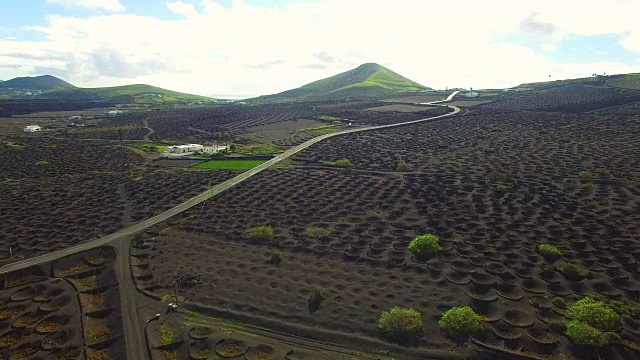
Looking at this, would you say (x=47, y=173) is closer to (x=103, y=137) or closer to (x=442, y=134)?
(x=103, y=137)

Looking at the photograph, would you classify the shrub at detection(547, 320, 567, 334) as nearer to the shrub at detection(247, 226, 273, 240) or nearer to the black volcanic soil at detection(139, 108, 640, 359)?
the black volcanic soil at detection(139, 108, 640, 359)

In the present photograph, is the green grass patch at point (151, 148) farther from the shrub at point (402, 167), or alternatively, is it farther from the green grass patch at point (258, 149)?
the shrub at point (402, 167)

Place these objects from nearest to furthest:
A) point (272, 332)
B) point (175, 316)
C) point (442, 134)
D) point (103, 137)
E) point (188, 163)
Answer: point (272, 332), point (175, 316), point (188, 163), point (442, 134), point (103, 137)

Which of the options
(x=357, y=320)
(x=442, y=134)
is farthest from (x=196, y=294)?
(x=442, y=134)

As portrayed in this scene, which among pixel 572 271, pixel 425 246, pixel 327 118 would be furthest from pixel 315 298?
pixel 327 118

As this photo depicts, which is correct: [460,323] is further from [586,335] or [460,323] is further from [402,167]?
[402,167]
